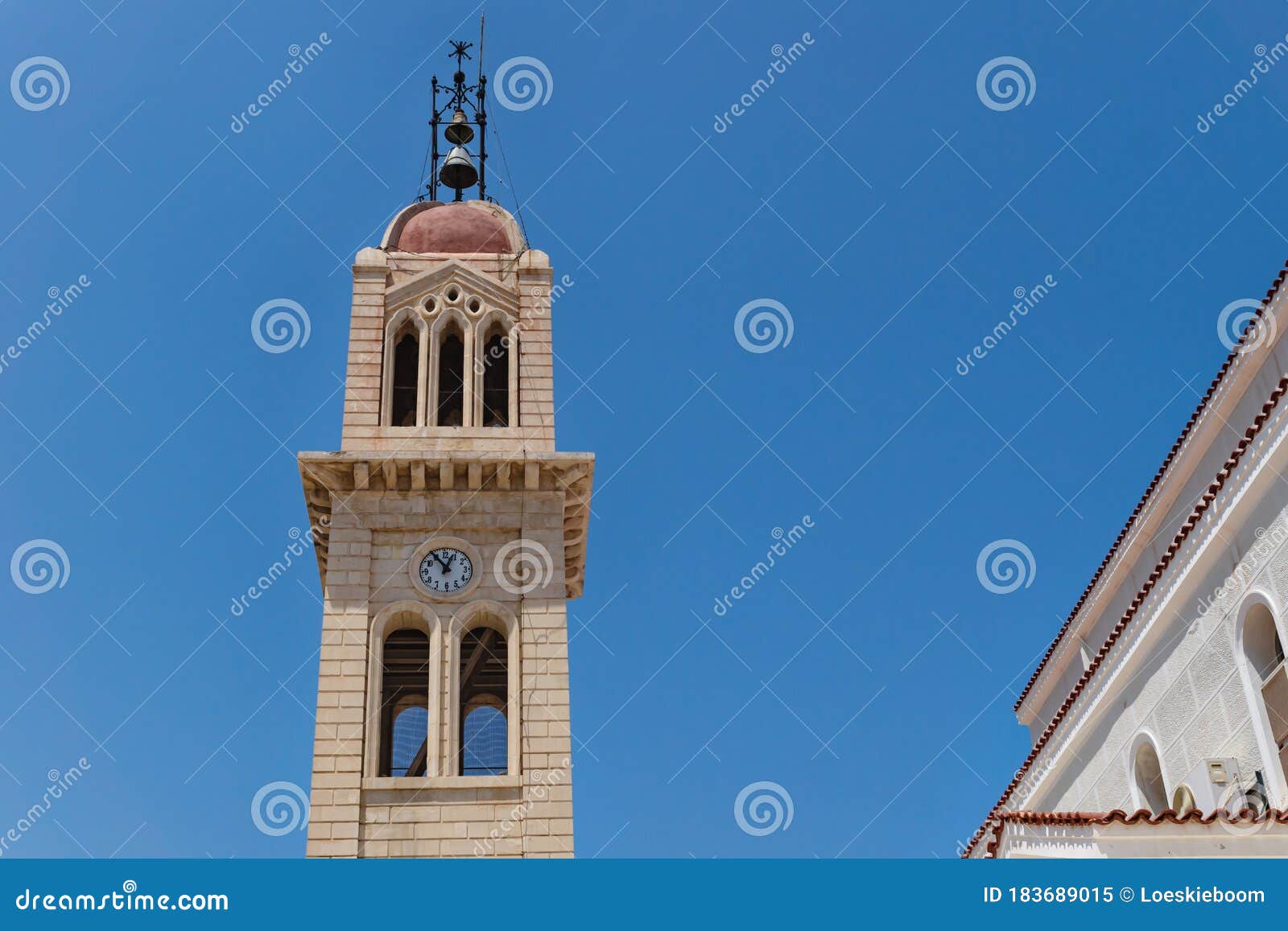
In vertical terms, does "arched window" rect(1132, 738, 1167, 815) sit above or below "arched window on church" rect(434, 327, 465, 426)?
below

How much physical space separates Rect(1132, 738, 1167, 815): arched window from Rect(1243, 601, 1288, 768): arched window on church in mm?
2574

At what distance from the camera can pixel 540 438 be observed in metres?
25.3

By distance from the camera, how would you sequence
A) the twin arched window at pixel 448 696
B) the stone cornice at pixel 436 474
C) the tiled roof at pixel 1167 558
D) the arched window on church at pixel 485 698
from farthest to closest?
the stone cornice at pixel 436 474 < the arched window on church at pixel 485 698 < the twin arched window at pixel 448 696 < the tiled roof at pixel 1167 558

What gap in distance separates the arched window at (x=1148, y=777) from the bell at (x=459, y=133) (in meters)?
18.9

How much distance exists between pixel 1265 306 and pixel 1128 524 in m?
5.47

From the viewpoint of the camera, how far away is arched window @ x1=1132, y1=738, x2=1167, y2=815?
1841 centimetres

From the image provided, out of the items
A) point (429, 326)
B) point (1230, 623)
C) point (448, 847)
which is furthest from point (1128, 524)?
point (429, 326)

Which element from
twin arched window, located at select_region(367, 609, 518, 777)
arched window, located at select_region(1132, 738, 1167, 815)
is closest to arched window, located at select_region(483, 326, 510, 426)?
twin arched window, located at select_region(367, 609, 518, 777)

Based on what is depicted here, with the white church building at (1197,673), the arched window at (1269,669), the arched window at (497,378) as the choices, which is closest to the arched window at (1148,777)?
the white church building at (1197,673)

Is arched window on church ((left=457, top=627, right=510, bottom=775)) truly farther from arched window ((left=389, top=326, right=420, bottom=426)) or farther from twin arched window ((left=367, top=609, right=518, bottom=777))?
arched window ((left=389, top=326, right=420, bottom=426))

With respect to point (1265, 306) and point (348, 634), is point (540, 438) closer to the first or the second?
point (348, 634)

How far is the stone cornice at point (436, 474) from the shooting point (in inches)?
954

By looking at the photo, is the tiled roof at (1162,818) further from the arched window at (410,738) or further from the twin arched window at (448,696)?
the arched window at (410,738)

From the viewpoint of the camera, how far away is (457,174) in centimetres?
3066
